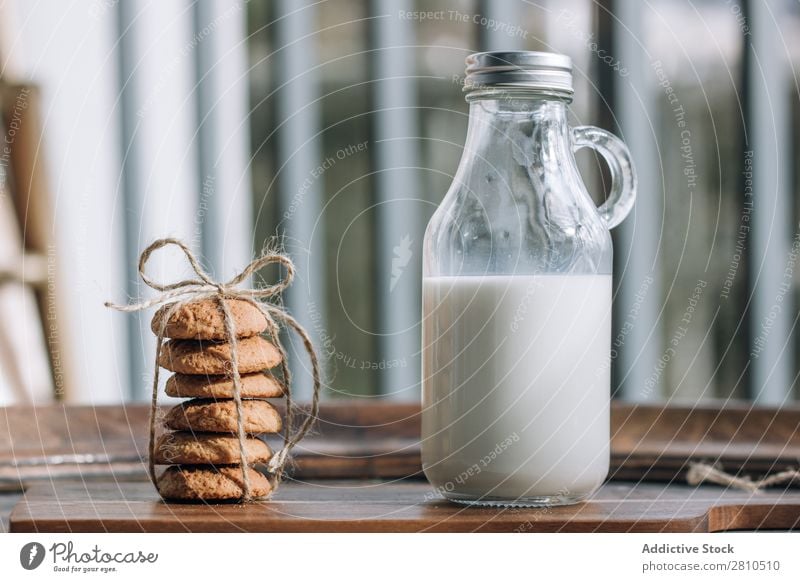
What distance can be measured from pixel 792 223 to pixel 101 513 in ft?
4.21

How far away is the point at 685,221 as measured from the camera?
1.70 m

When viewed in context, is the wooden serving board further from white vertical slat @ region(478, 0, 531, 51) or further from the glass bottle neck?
white vertical slat @ region(478, 0, 531, 51)

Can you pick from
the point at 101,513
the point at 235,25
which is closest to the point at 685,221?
the point at 235,25

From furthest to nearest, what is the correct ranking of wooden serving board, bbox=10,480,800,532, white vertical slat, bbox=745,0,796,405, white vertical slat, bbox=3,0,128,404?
white vertical slat, bbox=3,0,128,404, white vertical slat, bbox=745,0,796,405, wooden serving board, bbox=10,480,800,532

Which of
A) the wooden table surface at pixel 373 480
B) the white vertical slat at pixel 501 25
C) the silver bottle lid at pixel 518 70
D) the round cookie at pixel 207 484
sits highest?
the white vertical slat at pixel 501 25

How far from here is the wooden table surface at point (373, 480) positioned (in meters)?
0.49

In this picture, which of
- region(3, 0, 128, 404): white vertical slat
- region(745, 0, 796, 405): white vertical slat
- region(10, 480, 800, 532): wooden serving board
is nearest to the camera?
region(10, 480, 800, 532): wooden serving board

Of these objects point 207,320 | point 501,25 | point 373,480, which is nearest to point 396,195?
point 501,25

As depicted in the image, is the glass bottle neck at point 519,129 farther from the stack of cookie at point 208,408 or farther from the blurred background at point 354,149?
the blurred background at point 354,149

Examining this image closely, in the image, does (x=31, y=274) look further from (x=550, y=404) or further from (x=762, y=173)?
(x=550, y=404)

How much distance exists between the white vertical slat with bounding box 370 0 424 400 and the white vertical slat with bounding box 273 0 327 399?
0.34 ft

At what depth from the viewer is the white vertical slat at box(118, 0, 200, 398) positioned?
1.63 metres

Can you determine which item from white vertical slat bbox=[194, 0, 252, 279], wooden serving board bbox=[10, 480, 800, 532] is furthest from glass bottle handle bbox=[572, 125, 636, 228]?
white vertical slat bbox=[194, 0, 252, 279]

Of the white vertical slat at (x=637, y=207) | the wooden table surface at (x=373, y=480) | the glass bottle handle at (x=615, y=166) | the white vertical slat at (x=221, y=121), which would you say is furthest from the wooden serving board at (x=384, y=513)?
the white vertical slat at (x=221, y=121)
